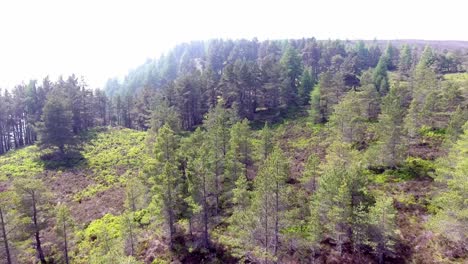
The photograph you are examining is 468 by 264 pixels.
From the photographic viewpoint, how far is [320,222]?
26.4 meters

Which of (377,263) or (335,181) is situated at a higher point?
(335,181)

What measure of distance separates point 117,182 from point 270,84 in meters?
41.4

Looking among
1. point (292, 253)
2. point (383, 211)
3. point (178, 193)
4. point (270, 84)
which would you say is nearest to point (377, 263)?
point (383, 211)

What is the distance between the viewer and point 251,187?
37.3m

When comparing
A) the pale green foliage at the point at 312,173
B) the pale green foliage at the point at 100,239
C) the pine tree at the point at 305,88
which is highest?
the pine tree at the point at 305,88

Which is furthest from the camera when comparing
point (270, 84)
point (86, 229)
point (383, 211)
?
point (270, 84)

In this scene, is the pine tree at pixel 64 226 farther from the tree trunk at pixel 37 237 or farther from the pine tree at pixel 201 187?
the pine tree at pixel 201 187

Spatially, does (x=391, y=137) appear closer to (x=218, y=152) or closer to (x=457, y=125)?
(x=457, y=125)

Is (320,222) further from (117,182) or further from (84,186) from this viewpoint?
(84,186)

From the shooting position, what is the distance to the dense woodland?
2586 cm

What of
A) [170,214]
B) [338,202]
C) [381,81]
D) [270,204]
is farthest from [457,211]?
[381,81]

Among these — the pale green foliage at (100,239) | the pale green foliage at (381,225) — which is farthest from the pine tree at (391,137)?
the pale green foliage at (100,239)

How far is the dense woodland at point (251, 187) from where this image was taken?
25.9 metres

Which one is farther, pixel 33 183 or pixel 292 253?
pixel 33 183
